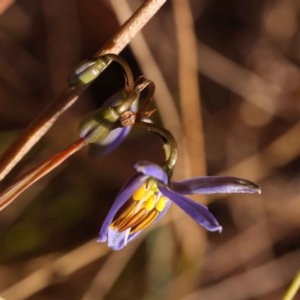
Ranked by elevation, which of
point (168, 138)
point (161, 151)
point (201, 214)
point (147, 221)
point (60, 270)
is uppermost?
point (161, 151)

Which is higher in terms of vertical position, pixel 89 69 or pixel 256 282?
pixel 89 69

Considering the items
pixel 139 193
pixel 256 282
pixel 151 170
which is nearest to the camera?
pixel 151 170

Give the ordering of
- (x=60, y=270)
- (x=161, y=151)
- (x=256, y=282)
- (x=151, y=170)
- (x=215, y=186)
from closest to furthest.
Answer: (x=151, y=170) → (x=215, y=186) → (x=60, y=270) → (x=161, y=151) → (x=256, y=282)

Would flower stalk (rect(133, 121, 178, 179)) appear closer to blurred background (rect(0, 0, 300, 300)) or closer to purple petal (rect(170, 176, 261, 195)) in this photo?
purple petal (rect(170, 176, 261, 195))

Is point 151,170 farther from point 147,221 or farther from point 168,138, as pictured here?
point 147,221

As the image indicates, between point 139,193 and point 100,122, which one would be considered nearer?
point 100,122

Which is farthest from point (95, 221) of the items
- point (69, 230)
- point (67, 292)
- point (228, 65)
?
point (228, 65)

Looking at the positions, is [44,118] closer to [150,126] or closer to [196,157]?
[150,126]

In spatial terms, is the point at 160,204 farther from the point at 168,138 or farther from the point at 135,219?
the point at 168,138

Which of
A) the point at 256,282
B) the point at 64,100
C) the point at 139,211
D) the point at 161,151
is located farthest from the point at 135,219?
the point at 256,282

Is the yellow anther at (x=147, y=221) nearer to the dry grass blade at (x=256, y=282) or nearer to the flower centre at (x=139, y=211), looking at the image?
the flower centre at (x=139, y=211)
